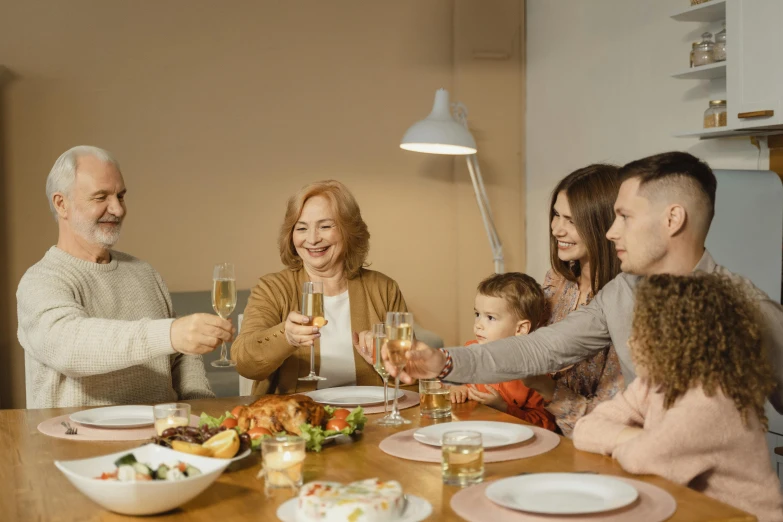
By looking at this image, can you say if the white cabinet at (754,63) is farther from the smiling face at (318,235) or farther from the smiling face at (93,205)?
the smiling face at (93,205)

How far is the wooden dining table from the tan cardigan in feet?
1.83

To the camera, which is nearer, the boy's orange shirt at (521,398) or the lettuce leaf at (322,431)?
the lettuce leaf at (322,431)

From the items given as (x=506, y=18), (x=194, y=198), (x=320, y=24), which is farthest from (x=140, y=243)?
(x=506, y=18)

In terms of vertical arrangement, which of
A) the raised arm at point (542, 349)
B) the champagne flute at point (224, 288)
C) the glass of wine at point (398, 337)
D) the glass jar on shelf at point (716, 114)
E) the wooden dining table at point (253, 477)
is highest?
the glass jar on shelf at point (716, 114)

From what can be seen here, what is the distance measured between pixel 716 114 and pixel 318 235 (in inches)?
66.7

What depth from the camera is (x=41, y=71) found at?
13.8 feet

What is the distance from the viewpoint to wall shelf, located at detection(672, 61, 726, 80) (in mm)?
3309

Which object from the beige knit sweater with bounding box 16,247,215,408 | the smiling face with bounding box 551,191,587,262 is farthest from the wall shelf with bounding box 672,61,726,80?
the beige knit sweater with bounding box 16,247,215,408

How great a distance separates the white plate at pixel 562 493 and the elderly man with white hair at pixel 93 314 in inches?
40.0

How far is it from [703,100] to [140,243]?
279 cm

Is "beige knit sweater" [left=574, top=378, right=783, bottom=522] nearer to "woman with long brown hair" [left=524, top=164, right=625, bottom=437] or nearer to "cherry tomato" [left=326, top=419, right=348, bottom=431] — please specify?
"cherry tomato" [left=326, top=419, right=348, bottom=431]

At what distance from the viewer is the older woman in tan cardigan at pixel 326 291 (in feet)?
8.45

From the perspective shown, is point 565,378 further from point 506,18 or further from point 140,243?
point 506,18

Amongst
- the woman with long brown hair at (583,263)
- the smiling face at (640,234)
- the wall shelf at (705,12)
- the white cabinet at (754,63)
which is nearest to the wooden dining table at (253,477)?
the smiling face at (640,234)
